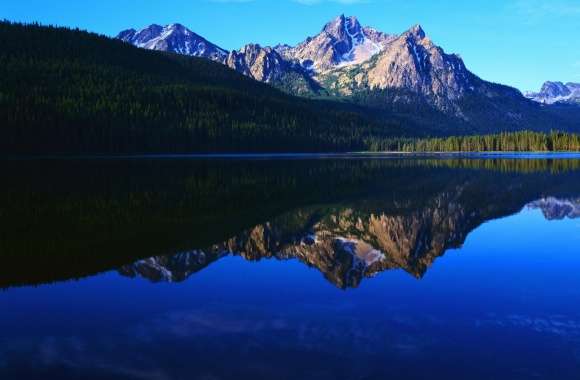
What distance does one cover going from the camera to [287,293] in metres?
19.4

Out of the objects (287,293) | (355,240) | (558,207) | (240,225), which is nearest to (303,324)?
(287,293)

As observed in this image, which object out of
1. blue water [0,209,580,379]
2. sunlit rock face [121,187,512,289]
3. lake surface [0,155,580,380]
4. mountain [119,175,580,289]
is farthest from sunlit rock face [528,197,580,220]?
blue water [0,209,580,379]

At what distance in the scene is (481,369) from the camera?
39.8 ft

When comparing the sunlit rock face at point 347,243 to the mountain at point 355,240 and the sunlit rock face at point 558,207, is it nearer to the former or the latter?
the mountain at point 355,240

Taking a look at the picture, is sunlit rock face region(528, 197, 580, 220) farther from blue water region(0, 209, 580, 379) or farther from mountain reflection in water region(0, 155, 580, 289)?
blue water region(0, 209, 580, 379)

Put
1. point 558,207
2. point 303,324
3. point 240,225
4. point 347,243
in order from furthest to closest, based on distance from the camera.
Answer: point 558,207, point 240,225, point 347,243, point 303,324

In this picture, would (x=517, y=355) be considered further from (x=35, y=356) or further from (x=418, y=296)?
(x=35, y=356)

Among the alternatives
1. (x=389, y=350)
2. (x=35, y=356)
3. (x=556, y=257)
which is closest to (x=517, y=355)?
(x=389, y=350)

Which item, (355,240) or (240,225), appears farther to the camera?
(240,225)

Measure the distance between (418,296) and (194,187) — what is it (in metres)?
43.2

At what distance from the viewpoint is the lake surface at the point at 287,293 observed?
12.8m

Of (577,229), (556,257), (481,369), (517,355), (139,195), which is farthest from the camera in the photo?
(139,195)

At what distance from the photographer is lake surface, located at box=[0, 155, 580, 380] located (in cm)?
1277

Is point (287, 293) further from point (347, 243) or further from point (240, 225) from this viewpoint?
point (240, 225)
